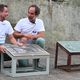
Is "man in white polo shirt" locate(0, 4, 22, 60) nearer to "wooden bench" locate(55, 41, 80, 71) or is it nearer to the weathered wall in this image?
"wooden bench" locate(55, 41, 80, 71)

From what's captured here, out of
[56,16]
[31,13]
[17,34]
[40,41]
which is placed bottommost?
[40,41]

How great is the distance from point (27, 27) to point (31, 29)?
0.10 meters

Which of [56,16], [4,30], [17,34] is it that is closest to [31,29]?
[17,34]

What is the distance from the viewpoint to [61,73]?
779 cm

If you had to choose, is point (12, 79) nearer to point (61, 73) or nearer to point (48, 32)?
point (61, 73)

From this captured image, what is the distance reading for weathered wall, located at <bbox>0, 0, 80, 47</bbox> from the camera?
416 inches

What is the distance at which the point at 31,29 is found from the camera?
25.8 feet

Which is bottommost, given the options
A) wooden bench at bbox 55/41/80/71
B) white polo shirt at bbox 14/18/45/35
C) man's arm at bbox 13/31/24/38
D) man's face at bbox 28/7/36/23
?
wooden bench at bbox 55/41/80/71

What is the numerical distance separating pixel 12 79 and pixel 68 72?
1.43 metres

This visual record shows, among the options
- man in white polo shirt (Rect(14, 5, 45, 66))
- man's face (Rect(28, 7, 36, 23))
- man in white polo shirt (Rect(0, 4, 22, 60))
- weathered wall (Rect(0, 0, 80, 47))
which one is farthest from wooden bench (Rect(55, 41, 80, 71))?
weathered wall (Rect(0, 0, 80, 47))

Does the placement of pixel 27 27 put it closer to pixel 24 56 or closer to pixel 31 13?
pixel 31 13

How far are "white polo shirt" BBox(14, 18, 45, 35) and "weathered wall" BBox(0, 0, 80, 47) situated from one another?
8.30 ft

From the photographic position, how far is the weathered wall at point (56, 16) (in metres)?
10.6

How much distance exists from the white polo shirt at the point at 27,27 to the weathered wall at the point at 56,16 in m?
2.53
